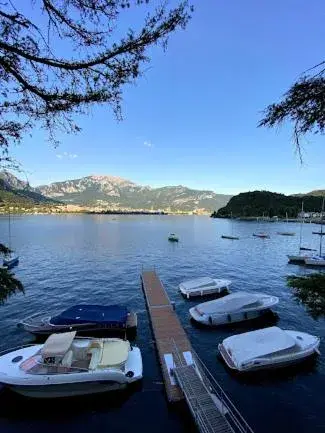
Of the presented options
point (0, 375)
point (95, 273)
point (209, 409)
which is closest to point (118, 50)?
point (209, 409)

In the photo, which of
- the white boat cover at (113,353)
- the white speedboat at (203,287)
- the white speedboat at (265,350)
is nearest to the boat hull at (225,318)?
the white speedboat at (265,350)

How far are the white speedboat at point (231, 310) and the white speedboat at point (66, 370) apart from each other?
415 inches

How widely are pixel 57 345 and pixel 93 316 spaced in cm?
833

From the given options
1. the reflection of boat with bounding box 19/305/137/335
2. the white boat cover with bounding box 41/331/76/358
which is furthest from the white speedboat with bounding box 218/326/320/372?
the white boat cover with bounding box 41/331/76/358

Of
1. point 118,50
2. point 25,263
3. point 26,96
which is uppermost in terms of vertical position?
point 118,50

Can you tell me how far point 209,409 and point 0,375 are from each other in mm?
12548

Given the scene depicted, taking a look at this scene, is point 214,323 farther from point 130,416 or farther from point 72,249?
point 72,249

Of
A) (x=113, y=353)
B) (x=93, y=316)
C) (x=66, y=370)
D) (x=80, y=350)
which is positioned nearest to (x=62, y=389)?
(x=66, y=370)

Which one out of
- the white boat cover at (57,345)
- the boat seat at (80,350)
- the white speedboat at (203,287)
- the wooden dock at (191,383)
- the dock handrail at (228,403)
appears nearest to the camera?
the dock handrail at (228,403)

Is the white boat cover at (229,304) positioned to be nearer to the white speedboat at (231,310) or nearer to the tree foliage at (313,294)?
the white speedboat at (231,310)

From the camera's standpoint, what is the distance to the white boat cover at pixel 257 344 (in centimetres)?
2170

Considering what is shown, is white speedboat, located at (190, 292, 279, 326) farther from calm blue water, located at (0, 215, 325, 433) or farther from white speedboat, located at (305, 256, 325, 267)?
white speedboat, located at (305, 256, 325, 267)

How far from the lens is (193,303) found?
37.5 meters

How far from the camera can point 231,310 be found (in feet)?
99.5
